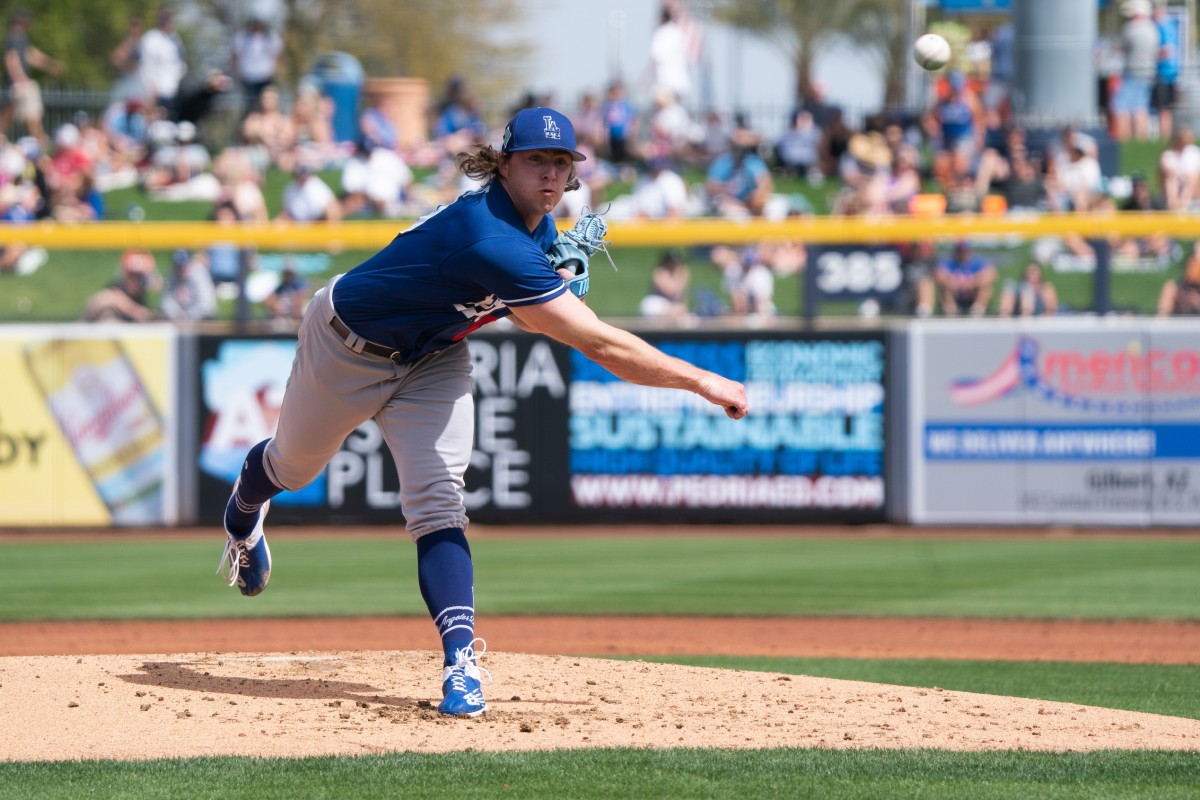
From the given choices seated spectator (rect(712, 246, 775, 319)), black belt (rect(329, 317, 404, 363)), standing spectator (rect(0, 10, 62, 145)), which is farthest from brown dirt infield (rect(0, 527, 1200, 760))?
standing spectator (rect(0, 10, 62, 145))

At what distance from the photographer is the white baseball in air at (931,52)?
1190 centimetres

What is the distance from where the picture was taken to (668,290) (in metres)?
14.0

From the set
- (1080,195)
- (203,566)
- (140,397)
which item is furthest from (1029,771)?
(1080,195)

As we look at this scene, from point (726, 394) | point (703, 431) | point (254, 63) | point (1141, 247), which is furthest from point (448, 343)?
point (254, 63)

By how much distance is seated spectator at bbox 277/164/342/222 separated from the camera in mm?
16094

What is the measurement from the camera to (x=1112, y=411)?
1360cm

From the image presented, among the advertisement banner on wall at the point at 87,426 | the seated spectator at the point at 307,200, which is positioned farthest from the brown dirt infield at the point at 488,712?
the seated spectator at the point at 307,200

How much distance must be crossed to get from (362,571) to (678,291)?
160 inches

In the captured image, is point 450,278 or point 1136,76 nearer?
point 450,278

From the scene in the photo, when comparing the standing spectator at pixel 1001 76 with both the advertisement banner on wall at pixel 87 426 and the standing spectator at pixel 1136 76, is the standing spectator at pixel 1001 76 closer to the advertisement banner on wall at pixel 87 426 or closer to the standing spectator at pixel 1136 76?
the standing spectator at pixel 1136 76

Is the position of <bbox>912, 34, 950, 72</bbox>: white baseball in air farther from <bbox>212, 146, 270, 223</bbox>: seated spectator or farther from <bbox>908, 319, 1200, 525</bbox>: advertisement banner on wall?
<bbox>212, 146, 270, 223</bbox>: seated spectator

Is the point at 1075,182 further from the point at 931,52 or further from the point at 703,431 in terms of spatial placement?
the point at 703,431

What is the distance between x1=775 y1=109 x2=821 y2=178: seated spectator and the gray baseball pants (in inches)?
579

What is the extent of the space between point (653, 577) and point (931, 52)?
4315mm
